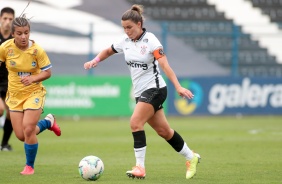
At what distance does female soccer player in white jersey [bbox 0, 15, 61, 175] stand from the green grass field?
1.74 ft

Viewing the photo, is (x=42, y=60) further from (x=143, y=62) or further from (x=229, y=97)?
(x=229, y=97)

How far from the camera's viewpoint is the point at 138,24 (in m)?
9.13

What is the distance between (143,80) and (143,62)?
0.77 ft

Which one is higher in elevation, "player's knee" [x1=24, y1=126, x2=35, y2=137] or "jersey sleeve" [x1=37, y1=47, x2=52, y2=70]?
"jersey sleeve" [x1=37, y1=47, x2=52, y2=70]

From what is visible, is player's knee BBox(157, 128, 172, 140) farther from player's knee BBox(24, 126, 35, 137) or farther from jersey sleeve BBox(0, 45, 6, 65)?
jersey sleeve BBox(0, 45, 6, 65)

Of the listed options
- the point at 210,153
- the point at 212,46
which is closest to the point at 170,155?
the point at 210,153

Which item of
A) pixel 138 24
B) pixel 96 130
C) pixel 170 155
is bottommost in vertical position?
pixel 96 130

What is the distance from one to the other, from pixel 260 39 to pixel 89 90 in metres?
6.93

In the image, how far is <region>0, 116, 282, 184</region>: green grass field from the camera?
9.30m

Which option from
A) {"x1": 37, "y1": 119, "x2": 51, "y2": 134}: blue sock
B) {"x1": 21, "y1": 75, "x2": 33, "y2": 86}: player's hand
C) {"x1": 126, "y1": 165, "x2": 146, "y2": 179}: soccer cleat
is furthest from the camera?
{"x1": 37, "y1": 119, "x2": 51, "y2": 134}: blue sock

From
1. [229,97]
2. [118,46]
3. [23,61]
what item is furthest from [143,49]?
[229,97]

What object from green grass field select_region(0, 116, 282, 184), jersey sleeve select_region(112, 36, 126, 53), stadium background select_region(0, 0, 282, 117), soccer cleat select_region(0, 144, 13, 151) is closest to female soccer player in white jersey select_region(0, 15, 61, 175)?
green grass field select_region(0, 116, 282, 184)

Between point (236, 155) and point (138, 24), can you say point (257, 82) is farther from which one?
point (138, 24)

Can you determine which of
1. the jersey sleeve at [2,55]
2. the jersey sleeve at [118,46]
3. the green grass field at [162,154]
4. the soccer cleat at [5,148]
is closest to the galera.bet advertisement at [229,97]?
the green grass field at [162,154]
